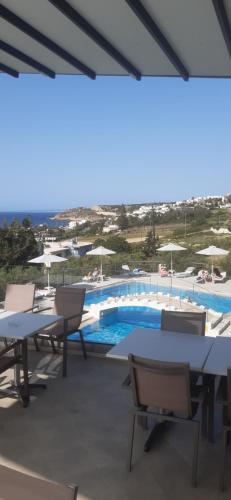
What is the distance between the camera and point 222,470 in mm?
2438

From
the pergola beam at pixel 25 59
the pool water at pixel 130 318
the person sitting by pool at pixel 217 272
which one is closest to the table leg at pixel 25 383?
the pergola beam at pixel 25 59

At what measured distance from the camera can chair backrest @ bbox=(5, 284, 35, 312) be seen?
16.5 ft

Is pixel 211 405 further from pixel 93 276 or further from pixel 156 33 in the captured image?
pixel 93 276

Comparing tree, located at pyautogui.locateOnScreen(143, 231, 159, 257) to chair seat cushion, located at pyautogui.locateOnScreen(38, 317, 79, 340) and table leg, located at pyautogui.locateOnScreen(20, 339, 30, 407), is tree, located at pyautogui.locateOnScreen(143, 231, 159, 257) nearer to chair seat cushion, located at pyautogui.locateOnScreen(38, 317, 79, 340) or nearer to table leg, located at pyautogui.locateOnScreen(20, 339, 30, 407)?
chair seat cushion, located at pyautogui.locateOnScreen(38, 317, 79, 340)

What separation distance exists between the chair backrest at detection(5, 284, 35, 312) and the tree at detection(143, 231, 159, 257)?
15371mm

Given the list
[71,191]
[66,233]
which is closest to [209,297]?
[66,233]

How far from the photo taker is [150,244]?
21.6 metres

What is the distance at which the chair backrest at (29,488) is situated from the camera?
1274 millimetres

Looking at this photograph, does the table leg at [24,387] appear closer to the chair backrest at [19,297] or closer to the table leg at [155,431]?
the table leg at [155,431]

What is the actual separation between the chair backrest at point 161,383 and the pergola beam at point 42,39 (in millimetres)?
2358

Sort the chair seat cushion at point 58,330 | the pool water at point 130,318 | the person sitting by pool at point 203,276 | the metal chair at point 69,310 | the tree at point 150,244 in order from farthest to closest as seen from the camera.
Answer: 1. the tree at point 150,244
2. the person sitting by pool at point 203,276
3. the pool water at point 130,318
4. the metal chair at point 69,310
5. the chair seat cushion at point 58,330

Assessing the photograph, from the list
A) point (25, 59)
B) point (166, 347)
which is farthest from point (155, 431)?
point (25, 59)

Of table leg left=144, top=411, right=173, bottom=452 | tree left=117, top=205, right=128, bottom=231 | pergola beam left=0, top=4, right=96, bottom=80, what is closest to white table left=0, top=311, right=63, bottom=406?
table leg left=144, top=411, right=173, bottom=452

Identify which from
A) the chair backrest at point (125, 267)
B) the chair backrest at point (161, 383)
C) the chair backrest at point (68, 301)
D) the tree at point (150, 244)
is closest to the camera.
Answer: the chair backrest at point (161, 383)
